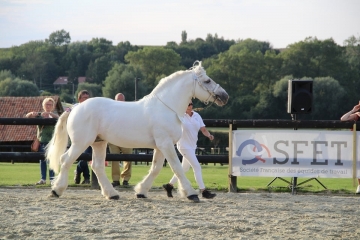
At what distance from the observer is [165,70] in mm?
105562

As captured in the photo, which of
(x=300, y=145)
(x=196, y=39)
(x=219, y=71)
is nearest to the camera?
(x=300, y=145)

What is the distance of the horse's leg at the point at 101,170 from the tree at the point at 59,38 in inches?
5590

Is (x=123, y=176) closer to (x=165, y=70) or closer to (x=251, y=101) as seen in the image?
(x=251, y=101)

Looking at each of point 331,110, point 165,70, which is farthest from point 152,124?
point 165,70

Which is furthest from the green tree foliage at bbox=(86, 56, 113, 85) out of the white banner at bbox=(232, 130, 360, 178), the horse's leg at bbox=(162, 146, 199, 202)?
the horse's leg at bbox=(162, 146, 199, 202)

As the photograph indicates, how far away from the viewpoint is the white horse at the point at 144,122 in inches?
436

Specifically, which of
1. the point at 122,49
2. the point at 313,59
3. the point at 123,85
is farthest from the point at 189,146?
the point at 122,49

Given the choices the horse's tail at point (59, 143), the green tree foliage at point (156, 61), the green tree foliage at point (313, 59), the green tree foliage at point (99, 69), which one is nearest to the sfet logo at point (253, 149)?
the horse's tail at point (59, 143)

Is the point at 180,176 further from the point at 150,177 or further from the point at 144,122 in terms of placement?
the point at 144,122

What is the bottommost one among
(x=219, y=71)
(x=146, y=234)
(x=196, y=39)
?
(x=146, y=234)

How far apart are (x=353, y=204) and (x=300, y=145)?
2106 mm

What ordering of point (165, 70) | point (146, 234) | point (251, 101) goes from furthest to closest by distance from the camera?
1. point (165, 70)
2. point (251, 101)
3. point (146, 234)

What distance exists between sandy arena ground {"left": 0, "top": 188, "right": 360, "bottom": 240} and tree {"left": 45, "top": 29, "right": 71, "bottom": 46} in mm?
142093

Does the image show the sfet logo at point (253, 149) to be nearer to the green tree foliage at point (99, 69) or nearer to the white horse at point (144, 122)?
the white horse at point (144, 122)
